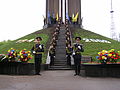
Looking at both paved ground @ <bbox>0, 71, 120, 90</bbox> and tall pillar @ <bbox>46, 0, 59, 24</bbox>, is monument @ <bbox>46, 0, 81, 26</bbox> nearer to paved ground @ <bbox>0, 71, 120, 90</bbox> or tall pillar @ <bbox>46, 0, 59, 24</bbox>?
tall pillar @ <bbox>46, 0, 59, 24</bbox>

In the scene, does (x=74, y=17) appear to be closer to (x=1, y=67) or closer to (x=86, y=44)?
(x=86, y=44)

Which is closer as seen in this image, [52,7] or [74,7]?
[74,7]

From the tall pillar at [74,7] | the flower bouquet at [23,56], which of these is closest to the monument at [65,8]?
the tall pillar at [74,7]

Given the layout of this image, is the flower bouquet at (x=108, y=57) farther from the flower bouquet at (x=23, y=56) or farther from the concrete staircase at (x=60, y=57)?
the concrete staircase at (x=60, y=57)

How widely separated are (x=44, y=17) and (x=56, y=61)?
22521mm

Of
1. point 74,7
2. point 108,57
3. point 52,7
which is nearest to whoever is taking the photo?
point 108,57

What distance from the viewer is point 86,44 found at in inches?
963

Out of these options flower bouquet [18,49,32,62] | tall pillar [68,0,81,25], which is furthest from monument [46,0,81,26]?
flower bouquet [18,49,32,62]

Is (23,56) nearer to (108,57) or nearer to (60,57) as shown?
(108,57)

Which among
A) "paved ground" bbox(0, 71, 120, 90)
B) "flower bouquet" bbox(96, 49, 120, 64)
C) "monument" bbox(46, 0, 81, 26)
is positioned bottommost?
"paved ground" bbox(0, 71, 120, 90)

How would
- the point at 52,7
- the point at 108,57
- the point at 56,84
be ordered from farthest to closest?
1. the point at 52,7
2. the point at 108,57
3. the point at 56,84

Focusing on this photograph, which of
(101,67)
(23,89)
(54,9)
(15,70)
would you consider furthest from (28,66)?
(54,9)

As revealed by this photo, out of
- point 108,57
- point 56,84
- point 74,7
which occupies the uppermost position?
point 74,7

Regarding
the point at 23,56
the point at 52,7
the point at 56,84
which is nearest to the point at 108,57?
the point at 56,84
